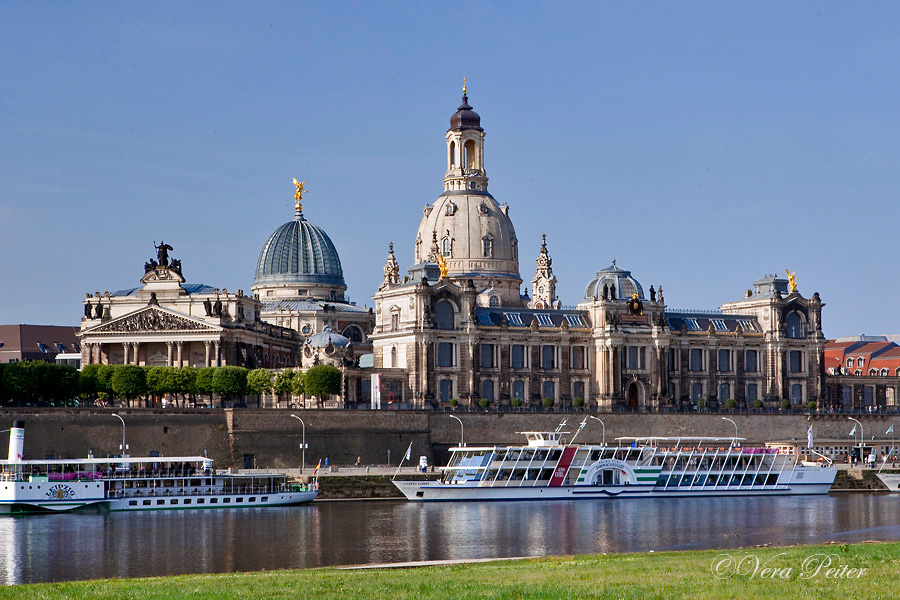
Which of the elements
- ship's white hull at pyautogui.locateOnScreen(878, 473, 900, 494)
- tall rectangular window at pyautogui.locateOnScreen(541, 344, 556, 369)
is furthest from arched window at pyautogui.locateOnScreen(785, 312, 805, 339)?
ship's white hull at pyautogui.locateOnScreen(878, 473, 900, 494)

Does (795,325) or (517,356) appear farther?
(795,325)

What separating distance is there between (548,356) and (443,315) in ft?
33.3

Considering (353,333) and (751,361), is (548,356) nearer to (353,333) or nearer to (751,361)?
(751,361)

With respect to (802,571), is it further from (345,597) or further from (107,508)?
(107,508)

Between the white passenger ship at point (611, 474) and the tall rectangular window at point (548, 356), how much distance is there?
25533mm

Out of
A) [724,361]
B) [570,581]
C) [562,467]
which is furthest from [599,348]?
[570,581]

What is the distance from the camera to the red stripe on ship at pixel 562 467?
308 ft

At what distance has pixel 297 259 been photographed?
→ 16238cm

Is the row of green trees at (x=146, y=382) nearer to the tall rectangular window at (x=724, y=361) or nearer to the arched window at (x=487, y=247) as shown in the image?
the arched window at (x=487, y=247)

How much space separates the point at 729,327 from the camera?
13538 centimetres

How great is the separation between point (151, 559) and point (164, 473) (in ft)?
104

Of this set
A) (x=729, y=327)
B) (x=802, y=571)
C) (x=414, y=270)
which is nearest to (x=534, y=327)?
(x=414, y=270)

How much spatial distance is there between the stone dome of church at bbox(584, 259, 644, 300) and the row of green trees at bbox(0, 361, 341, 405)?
2574 centimetres

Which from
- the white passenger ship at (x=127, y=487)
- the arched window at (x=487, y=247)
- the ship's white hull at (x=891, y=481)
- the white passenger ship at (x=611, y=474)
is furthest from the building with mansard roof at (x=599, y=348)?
the white passenger ship at (x=127, y=487)
